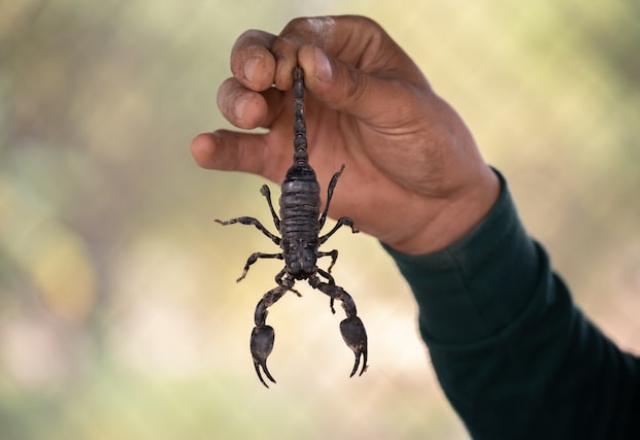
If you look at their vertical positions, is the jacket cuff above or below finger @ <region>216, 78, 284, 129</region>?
below

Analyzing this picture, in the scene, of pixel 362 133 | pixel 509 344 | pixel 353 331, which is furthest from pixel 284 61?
pixel 509 344

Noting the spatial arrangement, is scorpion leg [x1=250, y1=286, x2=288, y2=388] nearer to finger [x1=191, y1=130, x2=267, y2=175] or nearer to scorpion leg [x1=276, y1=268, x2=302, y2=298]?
scorpion leg [x1=276, y1=268, x2=302, y2=298]

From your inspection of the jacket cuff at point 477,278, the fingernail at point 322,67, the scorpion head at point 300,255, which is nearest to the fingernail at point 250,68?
the fingernail at point 322,67

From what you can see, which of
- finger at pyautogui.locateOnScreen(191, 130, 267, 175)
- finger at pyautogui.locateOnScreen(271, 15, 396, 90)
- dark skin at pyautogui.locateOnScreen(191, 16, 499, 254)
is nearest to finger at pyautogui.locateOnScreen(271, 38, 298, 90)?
dark skin at pyautogui.locateOnScreen(191, 16, 499, 254)

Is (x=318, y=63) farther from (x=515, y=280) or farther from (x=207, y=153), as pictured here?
(x=515, y=280)

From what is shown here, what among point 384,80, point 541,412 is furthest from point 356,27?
point 541,412

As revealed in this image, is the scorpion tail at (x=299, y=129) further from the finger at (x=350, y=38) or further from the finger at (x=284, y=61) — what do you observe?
the finger at (x=350, y=38)
